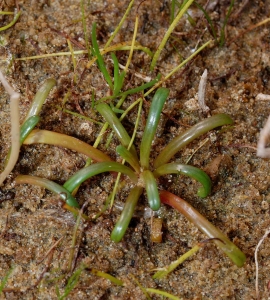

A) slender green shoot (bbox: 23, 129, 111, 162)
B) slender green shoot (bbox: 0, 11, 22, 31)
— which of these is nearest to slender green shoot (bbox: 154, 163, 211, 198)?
slender green shoot (bbox: 23, 129, 111, 162)

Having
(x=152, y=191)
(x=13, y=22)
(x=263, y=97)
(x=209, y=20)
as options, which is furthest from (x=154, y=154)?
(x=13, y=22)

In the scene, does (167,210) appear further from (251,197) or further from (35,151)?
(35,151)

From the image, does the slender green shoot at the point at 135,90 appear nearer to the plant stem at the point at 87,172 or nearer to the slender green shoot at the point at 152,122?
the slender green shoot at the point at 152,122

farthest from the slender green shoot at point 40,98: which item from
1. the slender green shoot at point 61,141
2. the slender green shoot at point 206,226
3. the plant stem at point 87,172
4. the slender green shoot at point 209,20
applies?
the slender green shoot at point 209,20

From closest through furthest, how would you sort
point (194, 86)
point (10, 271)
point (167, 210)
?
point (10, 271), point (167, 210), point (194, 86)

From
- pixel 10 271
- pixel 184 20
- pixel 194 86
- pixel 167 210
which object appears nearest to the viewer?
pixel 10 271

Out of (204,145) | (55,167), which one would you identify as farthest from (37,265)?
(204,145)
